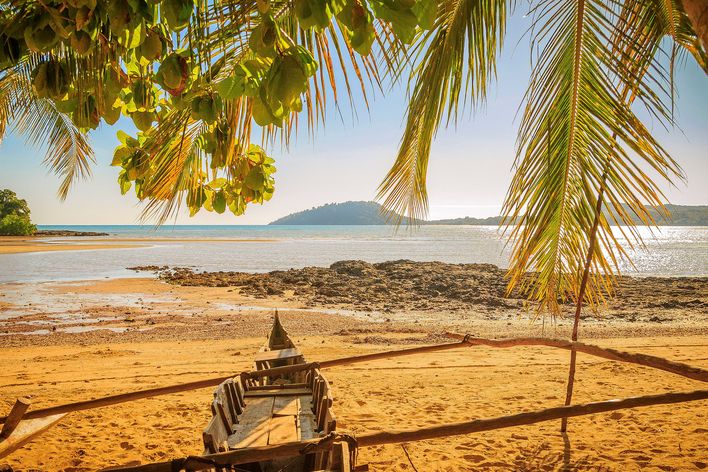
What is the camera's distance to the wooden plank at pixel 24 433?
9.08 ft

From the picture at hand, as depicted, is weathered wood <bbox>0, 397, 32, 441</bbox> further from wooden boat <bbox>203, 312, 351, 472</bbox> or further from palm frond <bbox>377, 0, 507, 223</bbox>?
palm frond <bbox>377, 0, 507, 223</bbox>

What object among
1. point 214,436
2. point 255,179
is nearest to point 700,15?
point 255,179

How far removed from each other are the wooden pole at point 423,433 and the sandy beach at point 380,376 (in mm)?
2559

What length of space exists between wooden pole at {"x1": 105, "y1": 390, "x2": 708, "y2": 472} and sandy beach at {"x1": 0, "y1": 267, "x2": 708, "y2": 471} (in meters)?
Result: 2.56

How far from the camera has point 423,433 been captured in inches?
85.7

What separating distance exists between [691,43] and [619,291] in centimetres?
1656

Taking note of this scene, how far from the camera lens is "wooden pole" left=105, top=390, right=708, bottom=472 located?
193 cm

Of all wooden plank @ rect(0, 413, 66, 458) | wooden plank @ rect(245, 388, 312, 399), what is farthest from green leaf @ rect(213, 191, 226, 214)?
wooden plank @ rect(245, 388, 312, 399)

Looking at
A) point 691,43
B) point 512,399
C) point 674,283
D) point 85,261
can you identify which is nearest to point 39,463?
point 512,399

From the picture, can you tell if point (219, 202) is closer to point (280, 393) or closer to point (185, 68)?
point (185, 68)

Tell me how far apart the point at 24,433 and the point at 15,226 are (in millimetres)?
64665

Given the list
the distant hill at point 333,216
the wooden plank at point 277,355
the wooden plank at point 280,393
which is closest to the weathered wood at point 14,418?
the wooden plank at point 280,393

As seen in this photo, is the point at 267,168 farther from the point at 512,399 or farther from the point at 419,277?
the point at 419,277

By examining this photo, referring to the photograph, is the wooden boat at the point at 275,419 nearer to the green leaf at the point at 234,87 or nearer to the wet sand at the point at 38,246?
the green leaf at the point at 234,87
